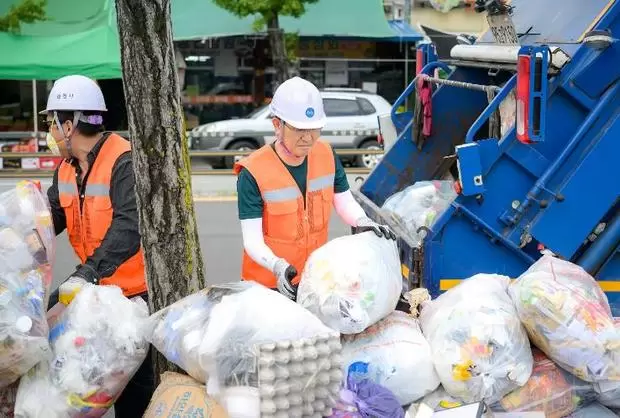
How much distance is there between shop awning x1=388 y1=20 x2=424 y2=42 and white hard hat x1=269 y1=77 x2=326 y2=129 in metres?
16.5

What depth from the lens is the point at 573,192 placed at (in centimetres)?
396

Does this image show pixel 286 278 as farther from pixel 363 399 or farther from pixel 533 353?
pixel 533 353

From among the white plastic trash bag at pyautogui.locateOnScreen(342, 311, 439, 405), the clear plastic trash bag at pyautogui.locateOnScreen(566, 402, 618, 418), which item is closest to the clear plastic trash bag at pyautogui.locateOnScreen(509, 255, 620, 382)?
the clear plastic trash bag at pyautogui.locateOnScreen(566, 402, 618, 418)

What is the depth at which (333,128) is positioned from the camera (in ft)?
50.9

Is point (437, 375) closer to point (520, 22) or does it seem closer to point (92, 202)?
point (92, 202)

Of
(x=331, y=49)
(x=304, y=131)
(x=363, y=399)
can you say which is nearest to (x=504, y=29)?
(x=304, y=131)

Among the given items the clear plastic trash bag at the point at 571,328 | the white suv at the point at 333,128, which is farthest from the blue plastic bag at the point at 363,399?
the white suv at the point at 333,128

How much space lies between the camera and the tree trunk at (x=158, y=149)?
309cm

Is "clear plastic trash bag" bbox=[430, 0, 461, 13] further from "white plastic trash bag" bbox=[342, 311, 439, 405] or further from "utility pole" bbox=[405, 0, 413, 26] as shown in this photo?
"white plastic trash bag" bbox=[342, 311, 439, 405]

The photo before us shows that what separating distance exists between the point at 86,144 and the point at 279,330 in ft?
4.25

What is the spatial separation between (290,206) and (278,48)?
1569 centimetres

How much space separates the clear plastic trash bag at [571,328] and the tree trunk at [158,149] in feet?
4.07

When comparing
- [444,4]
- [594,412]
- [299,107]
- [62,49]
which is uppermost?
[444,4]

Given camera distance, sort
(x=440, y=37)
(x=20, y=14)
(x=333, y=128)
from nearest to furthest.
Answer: (x=333, y=128) → (x=20, y=14) → (x=440, y=37)
